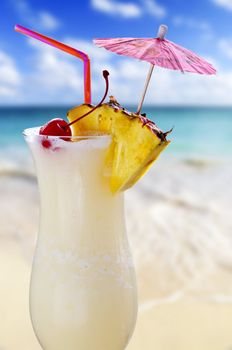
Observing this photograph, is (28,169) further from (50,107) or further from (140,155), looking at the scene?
(50,107)

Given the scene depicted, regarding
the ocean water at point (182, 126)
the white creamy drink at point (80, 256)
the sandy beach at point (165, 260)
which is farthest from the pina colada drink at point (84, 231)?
the ocean water at point (182, 126)

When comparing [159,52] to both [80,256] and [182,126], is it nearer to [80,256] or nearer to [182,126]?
[80,256]

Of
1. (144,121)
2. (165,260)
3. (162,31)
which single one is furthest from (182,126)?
(144,121)

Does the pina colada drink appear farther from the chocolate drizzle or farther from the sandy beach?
the sandy beach

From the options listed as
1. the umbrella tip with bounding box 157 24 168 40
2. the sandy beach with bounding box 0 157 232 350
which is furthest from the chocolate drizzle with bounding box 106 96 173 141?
the sandy beach with bounding box 0 157 232 350

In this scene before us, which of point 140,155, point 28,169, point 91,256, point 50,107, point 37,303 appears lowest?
point 50,107

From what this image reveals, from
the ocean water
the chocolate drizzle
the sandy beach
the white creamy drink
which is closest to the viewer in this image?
the chocolate drizzle

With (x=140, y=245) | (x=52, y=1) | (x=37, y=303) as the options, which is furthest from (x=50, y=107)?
(x=37, y=303)
